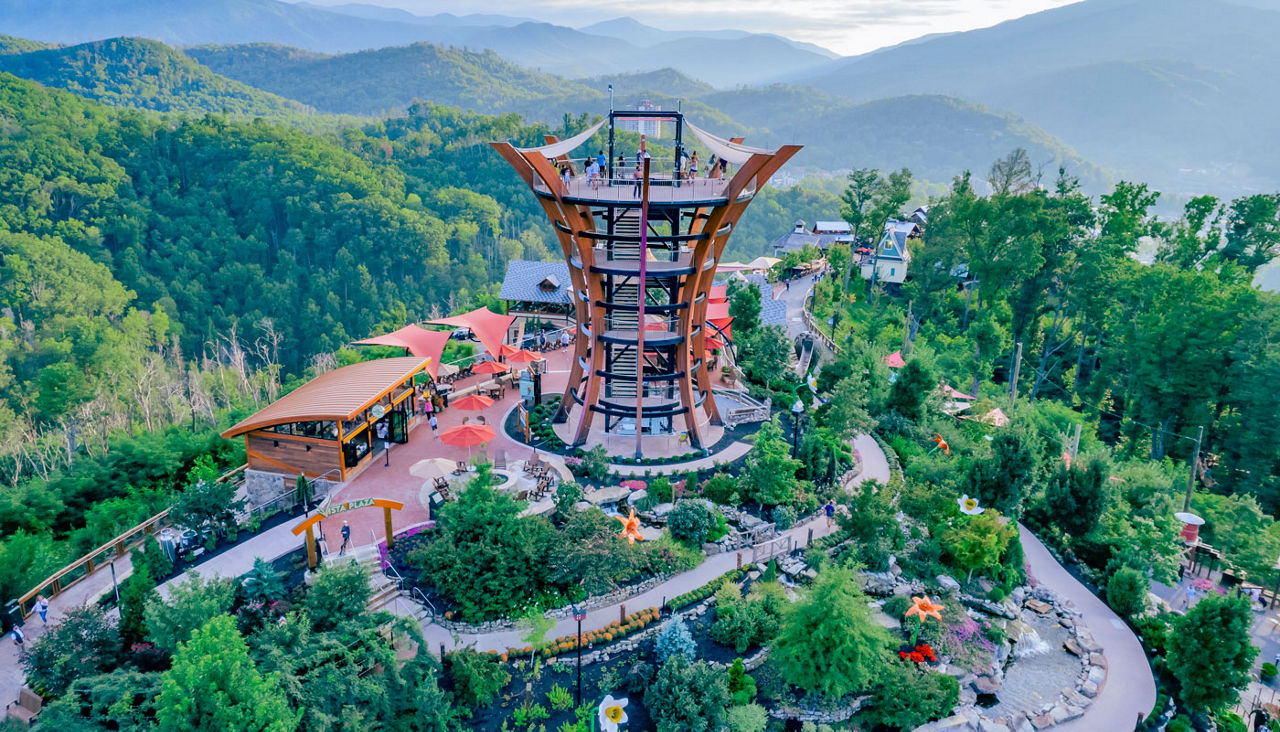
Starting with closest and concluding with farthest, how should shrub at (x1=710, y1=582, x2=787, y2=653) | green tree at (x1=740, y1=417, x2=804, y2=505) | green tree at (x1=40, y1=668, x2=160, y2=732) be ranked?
1. green tree at (x1=40, y1=668, x2=160, y2=732)
2. shrub at (x1=710, y1=582, x2=787, y2=653)
3. green tree at (x1=740, y1=417, x2=804, y2=505)

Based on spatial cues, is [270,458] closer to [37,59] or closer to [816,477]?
[816,477]

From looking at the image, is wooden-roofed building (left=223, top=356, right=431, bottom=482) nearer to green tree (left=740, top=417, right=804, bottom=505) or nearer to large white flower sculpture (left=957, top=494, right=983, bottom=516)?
green tree (left=740, top=417, right=804, bottom=505)

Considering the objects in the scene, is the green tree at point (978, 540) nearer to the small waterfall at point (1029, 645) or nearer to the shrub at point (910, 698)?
the small waterfall at point (1029, 645)

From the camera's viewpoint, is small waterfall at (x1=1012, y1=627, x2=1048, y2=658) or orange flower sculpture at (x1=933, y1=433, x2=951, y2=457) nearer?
small waterfall at (x1=1012, y1=627, x2=1048, y2=658)

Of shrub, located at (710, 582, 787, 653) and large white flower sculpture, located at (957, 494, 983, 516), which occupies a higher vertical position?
large white flower sculpture, located at (957, 494, 983, 516)

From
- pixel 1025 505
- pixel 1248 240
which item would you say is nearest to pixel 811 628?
pixel 1025 505

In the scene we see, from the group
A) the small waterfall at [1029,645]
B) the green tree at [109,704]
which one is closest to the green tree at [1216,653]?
the small waterfall at [1029,645]

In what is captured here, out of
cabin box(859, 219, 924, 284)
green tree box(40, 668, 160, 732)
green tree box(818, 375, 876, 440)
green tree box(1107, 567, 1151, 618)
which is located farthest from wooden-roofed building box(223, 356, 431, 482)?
cabin box(859, 219, 924, 284)
